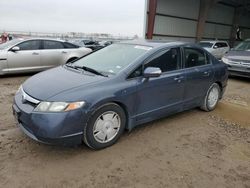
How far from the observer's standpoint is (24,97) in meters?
3.36

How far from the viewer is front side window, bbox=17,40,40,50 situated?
8544 millimetres

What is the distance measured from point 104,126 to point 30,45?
6.36m

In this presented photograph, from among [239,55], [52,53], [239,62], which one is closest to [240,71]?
[239,62]

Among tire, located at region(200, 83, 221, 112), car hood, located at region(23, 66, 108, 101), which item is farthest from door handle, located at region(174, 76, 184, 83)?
car hood, located at region(23, 66, 108, 101)

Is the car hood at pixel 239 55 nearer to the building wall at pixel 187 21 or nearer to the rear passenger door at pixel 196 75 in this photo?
the rear passenger door at pixel 196 75

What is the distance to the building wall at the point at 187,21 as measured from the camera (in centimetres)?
1847

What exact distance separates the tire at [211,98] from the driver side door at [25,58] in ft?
19.3

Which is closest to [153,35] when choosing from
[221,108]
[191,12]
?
[191,12]

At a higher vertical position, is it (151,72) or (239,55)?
(151,72)

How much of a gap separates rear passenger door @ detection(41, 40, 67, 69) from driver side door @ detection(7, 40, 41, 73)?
183 millimetres

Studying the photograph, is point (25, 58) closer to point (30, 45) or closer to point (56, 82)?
point (30, 45)

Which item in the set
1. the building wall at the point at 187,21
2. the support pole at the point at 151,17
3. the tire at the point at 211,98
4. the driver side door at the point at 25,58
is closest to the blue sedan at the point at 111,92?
the tire at the point at 211,98

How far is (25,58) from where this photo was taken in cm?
842

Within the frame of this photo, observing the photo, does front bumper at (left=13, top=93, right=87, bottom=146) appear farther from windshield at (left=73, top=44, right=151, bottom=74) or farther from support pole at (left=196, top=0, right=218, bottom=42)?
support pole at (left=196, top=0, right=218, bottom=42)
